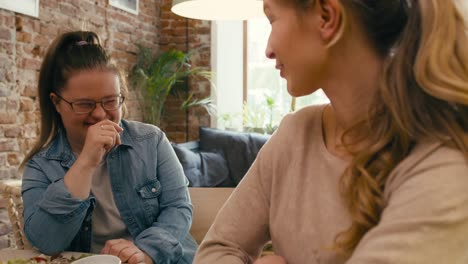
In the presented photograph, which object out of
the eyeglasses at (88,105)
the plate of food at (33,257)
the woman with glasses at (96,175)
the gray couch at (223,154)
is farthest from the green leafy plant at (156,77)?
the plate of food at (33,257)

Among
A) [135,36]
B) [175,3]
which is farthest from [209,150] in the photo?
[175,3]

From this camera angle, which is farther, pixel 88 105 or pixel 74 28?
pixel 74 28

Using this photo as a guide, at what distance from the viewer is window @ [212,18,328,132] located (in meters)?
5.71

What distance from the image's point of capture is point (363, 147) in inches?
33.1

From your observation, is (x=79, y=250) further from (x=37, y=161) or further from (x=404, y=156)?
(x=404, y=156)

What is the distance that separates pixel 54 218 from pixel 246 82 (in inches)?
202

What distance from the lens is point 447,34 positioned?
0.72 meters

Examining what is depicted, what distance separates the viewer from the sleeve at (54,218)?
1.31m

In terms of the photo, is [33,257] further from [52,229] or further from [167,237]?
[167,237]

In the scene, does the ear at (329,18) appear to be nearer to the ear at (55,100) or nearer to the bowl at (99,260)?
the bowl at (99,260)

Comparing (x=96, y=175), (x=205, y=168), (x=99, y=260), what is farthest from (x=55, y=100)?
(x=205, y=168)

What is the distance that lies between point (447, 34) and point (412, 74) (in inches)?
2.9

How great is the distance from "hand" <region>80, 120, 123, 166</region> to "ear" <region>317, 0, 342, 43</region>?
761mm

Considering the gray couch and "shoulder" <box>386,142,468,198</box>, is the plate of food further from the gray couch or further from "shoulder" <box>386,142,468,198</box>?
the gray couch
